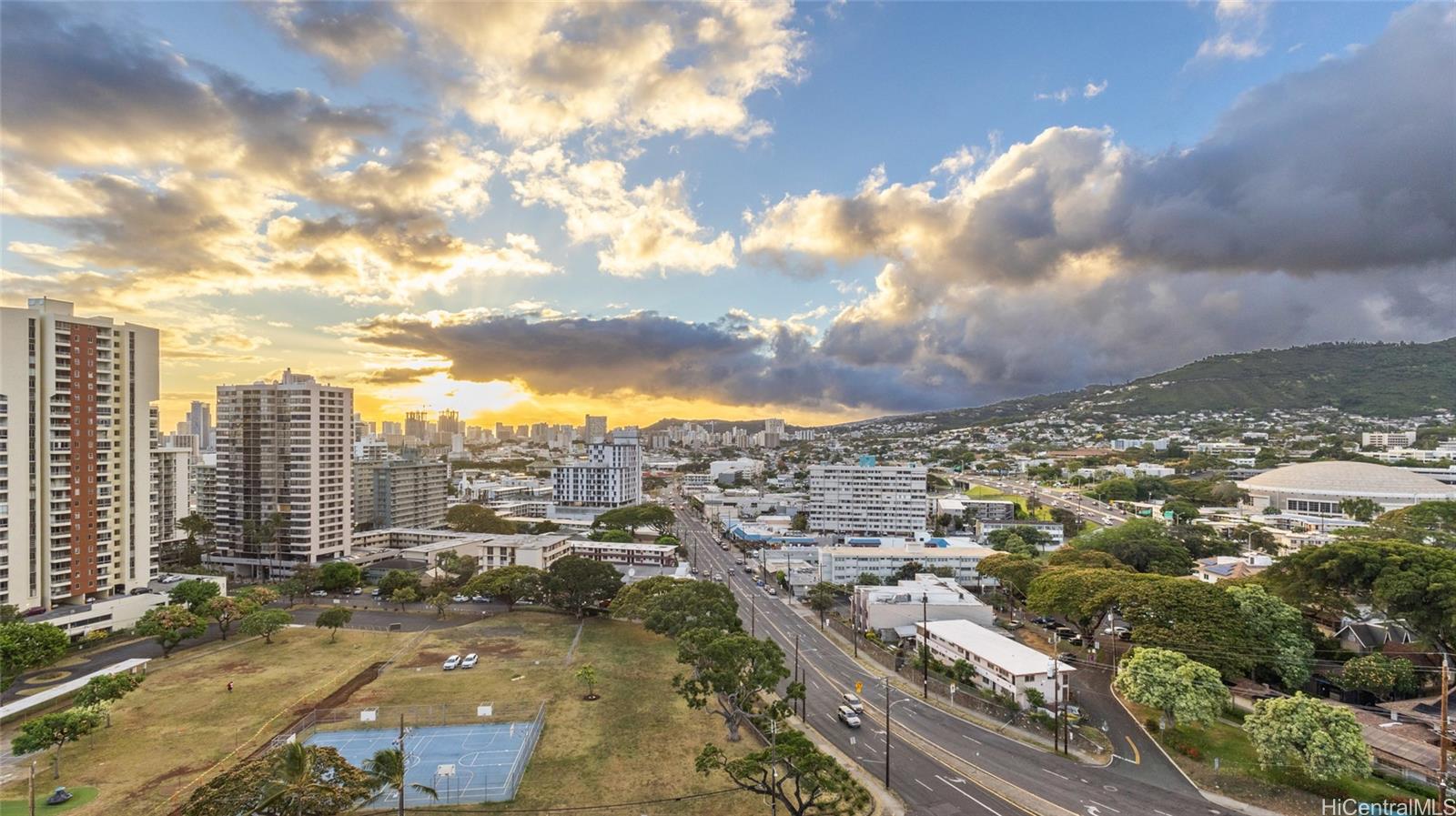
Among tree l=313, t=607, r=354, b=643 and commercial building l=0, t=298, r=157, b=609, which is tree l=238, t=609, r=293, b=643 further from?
commercial building l=0, t=298, r=157, b=609

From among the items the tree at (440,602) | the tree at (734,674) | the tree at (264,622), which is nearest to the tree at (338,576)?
the tree at (440,602)

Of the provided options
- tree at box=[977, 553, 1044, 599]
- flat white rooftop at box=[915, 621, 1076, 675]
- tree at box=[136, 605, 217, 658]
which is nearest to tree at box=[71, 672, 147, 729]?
tree at box=[136, 605, 217, 658]

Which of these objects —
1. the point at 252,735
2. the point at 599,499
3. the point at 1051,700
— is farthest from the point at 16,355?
the point at 599,499

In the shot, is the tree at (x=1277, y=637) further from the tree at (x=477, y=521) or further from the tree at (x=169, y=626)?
the tree at (x=477, y=521)

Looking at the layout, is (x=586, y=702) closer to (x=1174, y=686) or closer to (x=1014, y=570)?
(x=1174, y=686)

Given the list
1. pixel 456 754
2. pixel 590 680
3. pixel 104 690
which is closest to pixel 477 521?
pixel 104 690

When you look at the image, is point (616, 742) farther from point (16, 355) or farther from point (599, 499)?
point (599, 499)
